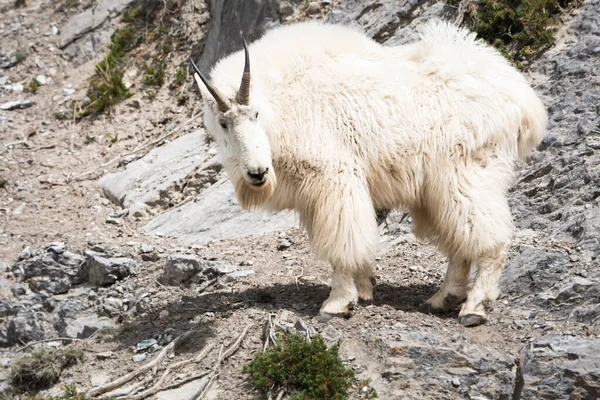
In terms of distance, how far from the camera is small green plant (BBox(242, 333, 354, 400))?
5.46 meters

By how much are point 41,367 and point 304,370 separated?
2313mm

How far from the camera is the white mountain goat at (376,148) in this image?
248 inches

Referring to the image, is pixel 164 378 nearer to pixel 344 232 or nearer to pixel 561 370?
pixel 344 232

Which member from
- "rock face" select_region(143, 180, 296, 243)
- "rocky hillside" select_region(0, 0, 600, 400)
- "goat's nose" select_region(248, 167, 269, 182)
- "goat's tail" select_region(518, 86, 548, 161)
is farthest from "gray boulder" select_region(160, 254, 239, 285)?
"goat's tail" select_region(518, 86, 548, 161)

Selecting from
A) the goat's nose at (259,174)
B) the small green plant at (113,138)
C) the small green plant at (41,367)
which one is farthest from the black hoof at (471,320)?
the small green plant at (113,138)

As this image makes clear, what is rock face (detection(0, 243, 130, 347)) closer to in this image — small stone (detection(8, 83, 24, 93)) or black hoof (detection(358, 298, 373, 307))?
black hoof (detection(358, 298, 373, 307))

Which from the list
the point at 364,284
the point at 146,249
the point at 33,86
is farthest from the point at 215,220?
the point at 33,86

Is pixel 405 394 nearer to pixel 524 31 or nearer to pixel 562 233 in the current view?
pixel 562 233

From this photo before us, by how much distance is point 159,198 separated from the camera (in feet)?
34.6

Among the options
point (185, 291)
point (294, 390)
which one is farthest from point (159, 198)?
point (294, 390)

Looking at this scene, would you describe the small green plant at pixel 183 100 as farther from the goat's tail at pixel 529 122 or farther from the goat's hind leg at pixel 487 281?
the goat's hind leg at pixel 487 281

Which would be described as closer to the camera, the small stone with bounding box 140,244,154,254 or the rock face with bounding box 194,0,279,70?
the small stone with bounding box 140,244,154,254

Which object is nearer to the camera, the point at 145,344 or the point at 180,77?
the point at 145,344

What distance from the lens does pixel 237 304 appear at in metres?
6.91
